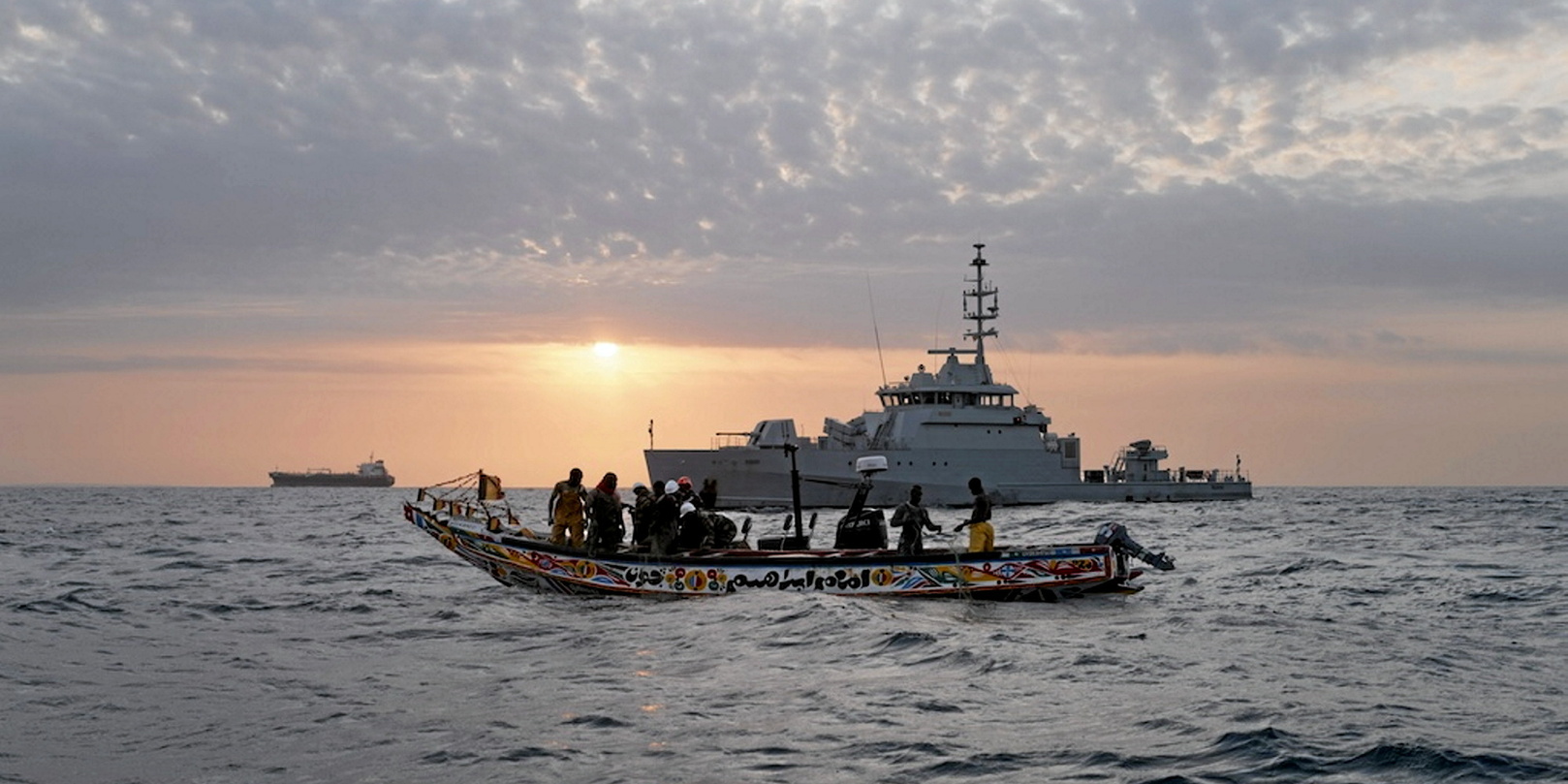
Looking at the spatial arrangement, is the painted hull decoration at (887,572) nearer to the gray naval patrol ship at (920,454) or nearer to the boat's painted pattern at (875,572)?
the boat's painted pattern at (875,572)

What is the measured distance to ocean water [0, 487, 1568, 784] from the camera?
9.49 m

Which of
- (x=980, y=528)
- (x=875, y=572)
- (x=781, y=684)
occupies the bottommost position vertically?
(x=781, y=684)

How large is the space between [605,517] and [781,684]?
836 cm

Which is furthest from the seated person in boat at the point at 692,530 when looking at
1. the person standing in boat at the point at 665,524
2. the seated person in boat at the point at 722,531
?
the seated person in boat at the point at 722,531

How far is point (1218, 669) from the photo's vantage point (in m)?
13.6

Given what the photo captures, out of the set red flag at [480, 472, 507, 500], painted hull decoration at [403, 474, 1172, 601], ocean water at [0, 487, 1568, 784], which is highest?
red flag at [480, 472, 507, 500]

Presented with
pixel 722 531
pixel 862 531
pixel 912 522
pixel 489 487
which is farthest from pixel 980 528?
pixel 489 487

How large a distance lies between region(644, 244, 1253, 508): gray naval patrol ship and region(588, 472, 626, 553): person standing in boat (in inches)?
1656

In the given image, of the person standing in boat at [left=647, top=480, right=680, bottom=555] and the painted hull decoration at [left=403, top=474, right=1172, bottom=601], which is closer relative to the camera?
the painted hull decoration at [left=403, top=474, right=1172, bottom=601]

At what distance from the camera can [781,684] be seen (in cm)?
1269

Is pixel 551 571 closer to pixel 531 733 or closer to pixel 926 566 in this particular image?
pixel 926 566

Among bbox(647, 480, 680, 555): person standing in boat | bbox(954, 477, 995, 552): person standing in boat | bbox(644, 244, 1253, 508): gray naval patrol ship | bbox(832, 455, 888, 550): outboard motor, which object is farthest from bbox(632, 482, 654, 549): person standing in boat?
bbox(644, 244, 1253, 508): gray naval patrol ship

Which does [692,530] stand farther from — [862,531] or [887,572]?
[887,572]

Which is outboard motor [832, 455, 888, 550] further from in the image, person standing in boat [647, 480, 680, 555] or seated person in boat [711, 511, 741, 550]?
person standing in boat [647, 480, 680, 555]
